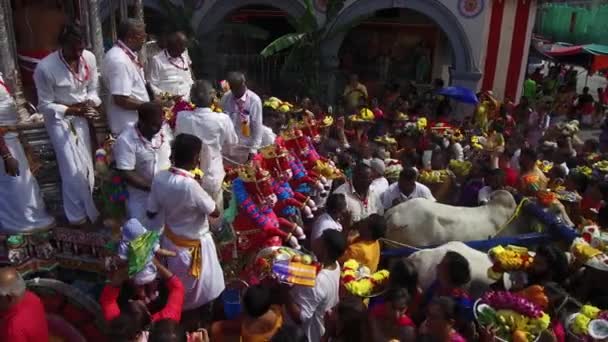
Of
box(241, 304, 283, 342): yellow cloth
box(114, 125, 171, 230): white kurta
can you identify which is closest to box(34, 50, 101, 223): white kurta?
box(114, 125, 171, 230): white kurta

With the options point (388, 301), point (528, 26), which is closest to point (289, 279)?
point (388, 301)

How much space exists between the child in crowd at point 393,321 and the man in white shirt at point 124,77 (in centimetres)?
272

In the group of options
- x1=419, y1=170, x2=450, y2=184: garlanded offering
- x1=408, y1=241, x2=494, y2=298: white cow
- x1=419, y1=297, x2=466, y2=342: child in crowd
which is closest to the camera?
x1=419, y1=297, x2=466, y2=342: child in crowd

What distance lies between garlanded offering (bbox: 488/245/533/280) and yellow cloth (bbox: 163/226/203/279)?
7.48ft

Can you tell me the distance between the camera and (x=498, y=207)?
597cm

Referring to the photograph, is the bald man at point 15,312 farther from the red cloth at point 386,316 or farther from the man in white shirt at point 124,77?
the red cloth at point 386,316

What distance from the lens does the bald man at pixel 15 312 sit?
332 cm

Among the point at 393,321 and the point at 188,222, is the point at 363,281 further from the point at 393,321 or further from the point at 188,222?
the point at 188,222

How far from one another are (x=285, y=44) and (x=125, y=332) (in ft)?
36.9

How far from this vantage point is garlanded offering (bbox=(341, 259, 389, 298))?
4.25 m

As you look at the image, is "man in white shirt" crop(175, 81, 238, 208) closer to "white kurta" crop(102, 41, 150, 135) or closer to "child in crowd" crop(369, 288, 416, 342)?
"white kurta" crop(102, 41, 150, 135)

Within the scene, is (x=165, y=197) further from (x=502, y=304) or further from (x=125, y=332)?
(x=502, y=304)

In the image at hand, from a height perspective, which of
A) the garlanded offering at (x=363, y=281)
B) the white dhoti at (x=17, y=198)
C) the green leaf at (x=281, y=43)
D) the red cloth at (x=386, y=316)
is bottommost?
the red cloth at (x=386, y=316)


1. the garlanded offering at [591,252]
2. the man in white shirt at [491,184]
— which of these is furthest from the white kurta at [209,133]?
the man in white shirt at [491,184]
